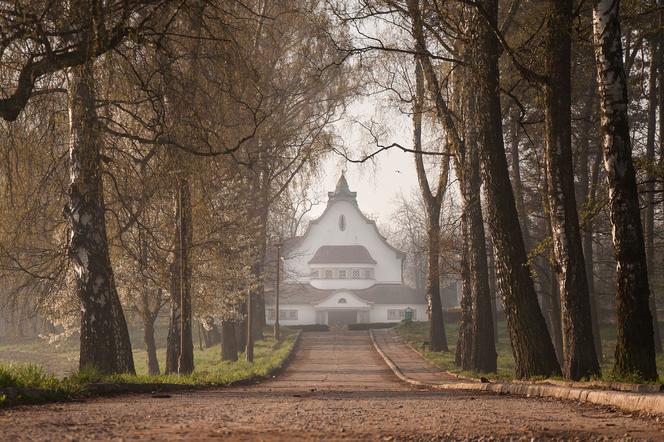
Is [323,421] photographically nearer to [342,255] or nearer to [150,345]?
[150,345]

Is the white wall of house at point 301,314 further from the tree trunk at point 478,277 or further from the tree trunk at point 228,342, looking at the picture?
the tree trunk at point 478,277

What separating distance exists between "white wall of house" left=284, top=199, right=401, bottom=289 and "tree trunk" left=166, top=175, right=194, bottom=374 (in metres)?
64.2

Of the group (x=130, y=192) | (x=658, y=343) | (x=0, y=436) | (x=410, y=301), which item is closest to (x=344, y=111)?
(x=658, y=343)

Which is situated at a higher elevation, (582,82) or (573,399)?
(582,82)

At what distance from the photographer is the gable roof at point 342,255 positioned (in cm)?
8912

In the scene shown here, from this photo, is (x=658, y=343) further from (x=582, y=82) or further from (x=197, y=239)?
(x=197, y=239)

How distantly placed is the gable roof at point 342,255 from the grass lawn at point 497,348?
2389cm

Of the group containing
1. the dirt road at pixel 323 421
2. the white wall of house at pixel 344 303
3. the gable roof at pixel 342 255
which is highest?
the gable roof at pixel 342 255

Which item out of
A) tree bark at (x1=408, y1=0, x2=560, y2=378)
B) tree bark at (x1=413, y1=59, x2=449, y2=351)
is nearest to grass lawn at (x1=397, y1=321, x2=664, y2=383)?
tree bark at (x1=413, y1=59, x2=449, y2=351)

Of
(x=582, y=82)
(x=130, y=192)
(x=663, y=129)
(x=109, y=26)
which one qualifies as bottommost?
(x=130, y=192)

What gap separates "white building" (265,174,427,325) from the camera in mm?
83500

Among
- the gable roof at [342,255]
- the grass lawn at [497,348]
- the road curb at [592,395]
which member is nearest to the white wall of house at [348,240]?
the gable roof at [342,255]

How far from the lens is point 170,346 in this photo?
2634cm

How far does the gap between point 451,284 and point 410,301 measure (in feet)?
19.7
